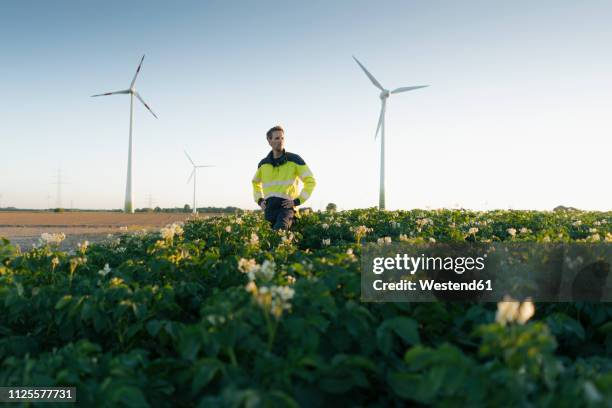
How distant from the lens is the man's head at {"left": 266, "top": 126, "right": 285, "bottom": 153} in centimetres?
1138

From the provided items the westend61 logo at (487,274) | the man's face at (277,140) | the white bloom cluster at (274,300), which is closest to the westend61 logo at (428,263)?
the westend61 logo at (487,274)

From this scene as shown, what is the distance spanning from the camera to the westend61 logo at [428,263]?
4953mm

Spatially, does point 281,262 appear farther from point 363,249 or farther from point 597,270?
point 597,270

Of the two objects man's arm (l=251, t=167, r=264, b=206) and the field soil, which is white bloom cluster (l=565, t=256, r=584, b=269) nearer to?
man's arm (l=251, t=167, r=264, b=206)

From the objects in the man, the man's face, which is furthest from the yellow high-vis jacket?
the man's face

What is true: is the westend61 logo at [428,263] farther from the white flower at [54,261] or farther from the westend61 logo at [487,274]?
the white flower at [54,261]

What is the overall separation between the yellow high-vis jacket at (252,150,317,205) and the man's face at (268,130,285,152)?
33 centimetres

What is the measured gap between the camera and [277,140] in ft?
37.3

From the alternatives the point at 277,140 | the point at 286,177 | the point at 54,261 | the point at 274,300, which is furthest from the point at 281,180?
the point at 274,300

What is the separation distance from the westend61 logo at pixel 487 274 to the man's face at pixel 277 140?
19.9ft

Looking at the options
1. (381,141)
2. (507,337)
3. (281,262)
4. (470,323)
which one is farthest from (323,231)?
(381,141)

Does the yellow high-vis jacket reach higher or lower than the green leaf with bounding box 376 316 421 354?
higher

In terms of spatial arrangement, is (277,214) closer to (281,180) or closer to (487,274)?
(281,180)

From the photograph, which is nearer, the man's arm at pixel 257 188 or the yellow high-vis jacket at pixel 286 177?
the yellow high-vis jacket at pixel 286 177
